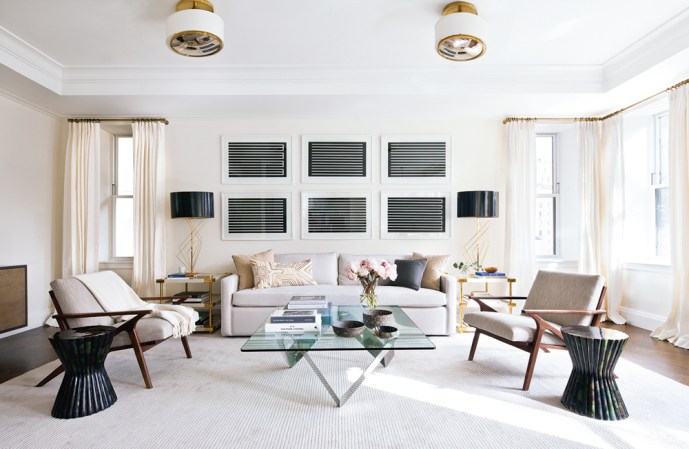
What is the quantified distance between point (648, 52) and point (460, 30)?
208cm

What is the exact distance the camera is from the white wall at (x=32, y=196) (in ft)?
14.8

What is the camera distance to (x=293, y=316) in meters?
2.85

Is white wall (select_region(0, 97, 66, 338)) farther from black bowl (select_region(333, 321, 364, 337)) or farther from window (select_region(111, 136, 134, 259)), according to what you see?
black bowl (select_region(333, 321, 364, 337))

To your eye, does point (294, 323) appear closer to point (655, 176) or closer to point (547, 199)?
point (547, 199)

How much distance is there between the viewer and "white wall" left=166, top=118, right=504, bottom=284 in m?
5.29

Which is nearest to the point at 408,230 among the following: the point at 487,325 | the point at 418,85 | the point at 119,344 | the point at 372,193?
the point at 372,193

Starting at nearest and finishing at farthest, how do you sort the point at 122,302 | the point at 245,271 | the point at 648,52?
the point at 122,302, the point at 648,52, the point at 245,271

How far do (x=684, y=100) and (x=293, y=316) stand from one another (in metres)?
4.33

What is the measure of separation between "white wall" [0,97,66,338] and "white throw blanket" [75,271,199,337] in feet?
6.42

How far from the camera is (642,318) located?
4680mm

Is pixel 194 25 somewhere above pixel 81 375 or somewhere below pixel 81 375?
above

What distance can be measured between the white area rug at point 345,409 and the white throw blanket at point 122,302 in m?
0.38

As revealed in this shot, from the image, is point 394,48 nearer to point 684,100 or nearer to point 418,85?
point 418,85

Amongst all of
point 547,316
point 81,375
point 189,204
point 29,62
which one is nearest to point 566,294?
point 547,316
